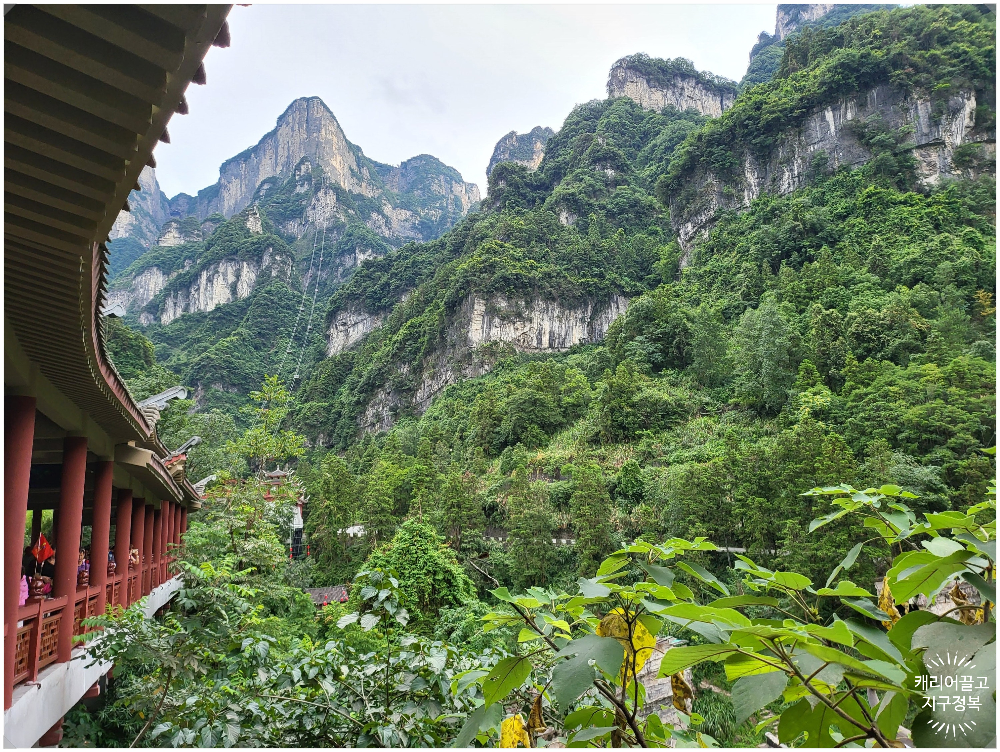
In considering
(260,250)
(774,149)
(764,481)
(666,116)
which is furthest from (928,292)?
(260,250)

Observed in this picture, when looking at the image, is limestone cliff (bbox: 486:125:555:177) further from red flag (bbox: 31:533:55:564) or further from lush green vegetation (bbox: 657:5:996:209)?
red flag (bbox: 31:533:55:564)

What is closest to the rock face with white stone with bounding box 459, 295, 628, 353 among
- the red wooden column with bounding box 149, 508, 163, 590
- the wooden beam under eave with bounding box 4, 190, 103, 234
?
the red wooden column with bounding box 149, 508, 163, 590

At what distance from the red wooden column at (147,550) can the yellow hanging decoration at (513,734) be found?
331 inches

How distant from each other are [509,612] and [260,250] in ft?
293

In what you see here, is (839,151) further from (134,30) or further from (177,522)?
(134,30)

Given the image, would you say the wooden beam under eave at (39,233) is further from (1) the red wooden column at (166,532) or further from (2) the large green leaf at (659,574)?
(1) the red wooden column at (166,532)

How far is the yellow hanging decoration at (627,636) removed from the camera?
94 cm

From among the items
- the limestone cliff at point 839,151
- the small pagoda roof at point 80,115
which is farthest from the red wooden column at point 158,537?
the limestone cliff at point 839,151

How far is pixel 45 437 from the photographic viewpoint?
185 inches

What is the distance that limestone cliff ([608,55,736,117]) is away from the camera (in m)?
72.4

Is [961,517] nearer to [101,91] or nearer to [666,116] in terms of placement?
[101,91]

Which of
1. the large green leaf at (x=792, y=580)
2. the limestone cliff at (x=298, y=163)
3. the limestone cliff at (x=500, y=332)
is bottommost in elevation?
the large green leaf at (x=792, y=580)

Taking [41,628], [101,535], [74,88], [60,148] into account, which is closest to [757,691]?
[74,88]

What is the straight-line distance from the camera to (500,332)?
44.9 m
